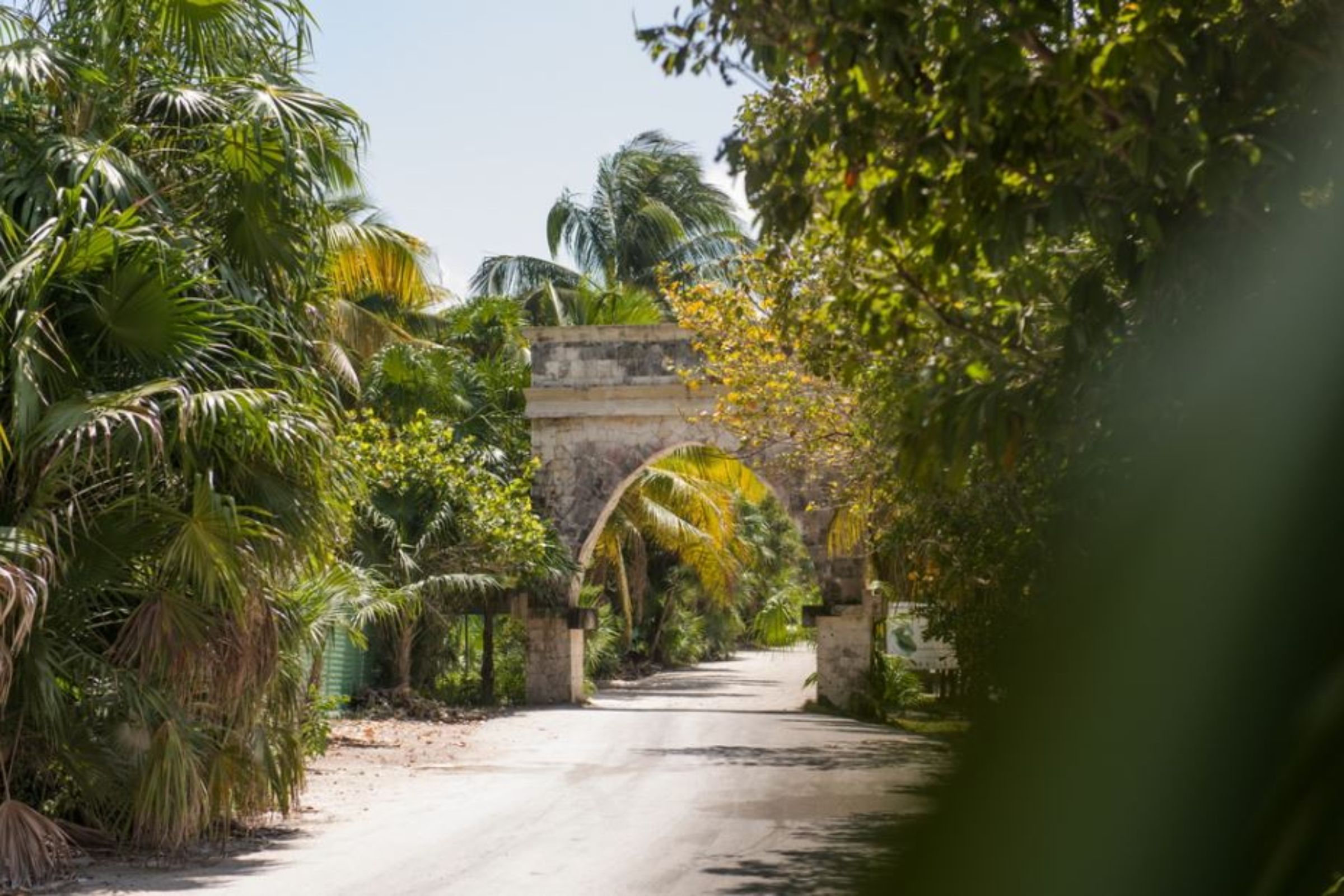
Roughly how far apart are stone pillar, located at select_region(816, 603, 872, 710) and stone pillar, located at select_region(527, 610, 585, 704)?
3.92m

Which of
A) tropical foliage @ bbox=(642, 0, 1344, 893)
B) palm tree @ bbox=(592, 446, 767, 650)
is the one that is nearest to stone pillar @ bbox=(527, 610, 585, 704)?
palm tree @ bbox=(592, 446, 767, 650)

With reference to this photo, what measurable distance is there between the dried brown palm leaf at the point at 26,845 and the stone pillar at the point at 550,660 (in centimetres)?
1417

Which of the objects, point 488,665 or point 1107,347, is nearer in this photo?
point 1107,347

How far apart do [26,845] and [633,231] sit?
24.5m

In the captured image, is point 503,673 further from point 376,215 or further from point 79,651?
point 79,651

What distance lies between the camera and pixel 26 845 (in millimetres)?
7801

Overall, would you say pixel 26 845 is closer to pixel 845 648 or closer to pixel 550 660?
pixel 845 648

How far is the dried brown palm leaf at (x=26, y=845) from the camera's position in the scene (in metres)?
7.71

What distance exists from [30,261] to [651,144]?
25117mm

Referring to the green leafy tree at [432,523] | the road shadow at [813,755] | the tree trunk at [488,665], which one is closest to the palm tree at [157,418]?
the road shadow at [813,755]

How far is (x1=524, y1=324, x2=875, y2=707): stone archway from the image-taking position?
864 inches

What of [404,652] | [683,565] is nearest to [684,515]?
[683,565]

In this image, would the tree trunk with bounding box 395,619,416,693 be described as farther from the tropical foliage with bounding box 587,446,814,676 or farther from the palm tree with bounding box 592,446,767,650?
the palm tree with bounding box 592,446,767,650

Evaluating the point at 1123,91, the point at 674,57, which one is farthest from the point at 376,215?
the point at 1123,91
